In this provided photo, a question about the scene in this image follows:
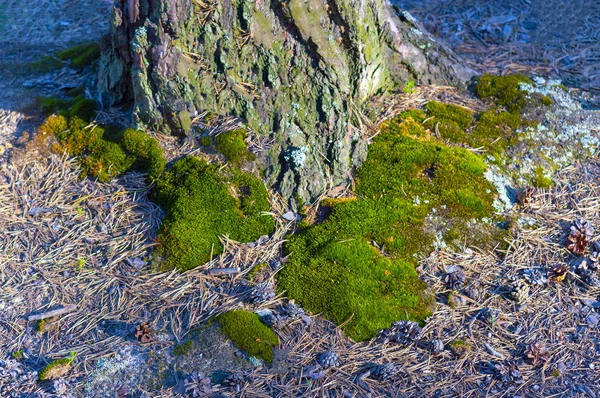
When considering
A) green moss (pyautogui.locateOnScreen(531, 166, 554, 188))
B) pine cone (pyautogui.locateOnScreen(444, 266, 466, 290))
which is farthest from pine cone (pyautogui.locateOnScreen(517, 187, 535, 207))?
pine cone (pyautogui.locateOnScreen(444, 266, 466, 290))

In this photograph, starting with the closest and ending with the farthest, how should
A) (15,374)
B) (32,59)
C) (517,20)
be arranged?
(15,374)
(32,59)
(517,20)

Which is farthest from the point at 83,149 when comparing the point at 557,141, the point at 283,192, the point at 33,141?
the point at 557,141

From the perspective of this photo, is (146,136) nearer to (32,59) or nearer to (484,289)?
(32,59)

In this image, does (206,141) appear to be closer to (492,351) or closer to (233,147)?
(233,147)

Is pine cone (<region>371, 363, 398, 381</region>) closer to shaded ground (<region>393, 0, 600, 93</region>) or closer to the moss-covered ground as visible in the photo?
the moss-covered ground

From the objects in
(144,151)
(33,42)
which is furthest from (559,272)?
(33,42)

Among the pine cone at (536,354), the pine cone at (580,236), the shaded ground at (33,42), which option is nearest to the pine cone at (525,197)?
the pine cone at (580,236)
